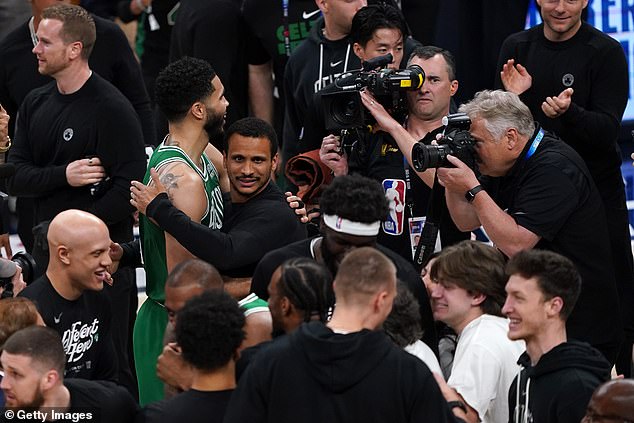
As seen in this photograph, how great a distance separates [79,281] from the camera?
5.46 m

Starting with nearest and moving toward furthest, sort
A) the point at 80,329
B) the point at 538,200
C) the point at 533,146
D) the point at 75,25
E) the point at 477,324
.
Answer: the point at 477,324 < the point at 80,329 < the point at 538,200 < the point at 533,146 < the point at 75,25

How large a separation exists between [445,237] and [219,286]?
69.1 inches

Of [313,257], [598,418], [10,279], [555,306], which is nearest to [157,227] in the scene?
[10,279]

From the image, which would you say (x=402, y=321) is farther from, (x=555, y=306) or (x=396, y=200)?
(x=396, y=200)

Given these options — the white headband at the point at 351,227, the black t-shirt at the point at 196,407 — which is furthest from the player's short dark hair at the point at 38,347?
the white headband at the point at 351,227

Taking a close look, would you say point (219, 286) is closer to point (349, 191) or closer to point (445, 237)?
point (349, 191)

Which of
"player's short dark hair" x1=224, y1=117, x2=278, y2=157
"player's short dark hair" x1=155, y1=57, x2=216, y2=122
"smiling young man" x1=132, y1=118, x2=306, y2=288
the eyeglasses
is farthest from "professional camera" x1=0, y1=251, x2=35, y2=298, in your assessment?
the eyeglasses

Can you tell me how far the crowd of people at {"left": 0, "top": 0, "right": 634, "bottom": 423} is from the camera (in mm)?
4199

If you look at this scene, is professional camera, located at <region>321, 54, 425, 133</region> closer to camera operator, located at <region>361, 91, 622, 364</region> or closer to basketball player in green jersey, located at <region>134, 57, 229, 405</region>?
camera operator, located at <region>361, 91, 622, 364</region>

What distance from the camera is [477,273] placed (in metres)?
5.14

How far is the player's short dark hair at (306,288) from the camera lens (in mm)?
4383

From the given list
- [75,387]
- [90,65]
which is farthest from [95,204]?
[75,387]

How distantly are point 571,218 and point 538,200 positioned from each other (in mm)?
190

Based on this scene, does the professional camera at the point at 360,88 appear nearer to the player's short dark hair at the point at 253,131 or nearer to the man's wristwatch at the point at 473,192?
the player's short dark hair at the point at 253,131
